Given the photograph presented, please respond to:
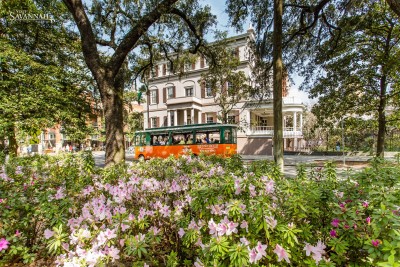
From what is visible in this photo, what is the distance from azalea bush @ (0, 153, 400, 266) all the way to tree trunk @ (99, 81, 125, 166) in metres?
3.58

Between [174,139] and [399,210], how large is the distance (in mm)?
17396

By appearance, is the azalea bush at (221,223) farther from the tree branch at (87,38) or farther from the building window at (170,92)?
the building window at (170,92)

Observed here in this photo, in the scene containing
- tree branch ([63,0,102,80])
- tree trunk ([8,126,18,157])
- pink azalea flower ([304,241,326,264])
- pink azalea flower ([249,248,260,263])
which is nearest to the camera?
pink azalea flower ([249,248,260,263])

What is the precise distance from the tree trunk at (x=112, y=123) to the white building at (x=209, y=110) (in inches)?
675

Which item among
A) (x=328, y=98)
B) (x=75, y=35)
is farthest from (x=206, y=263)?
(x=328, y=98)

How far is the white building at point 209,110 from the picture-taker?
2633 centimetres

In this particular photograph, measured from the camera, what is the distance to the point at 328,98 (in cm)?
1478

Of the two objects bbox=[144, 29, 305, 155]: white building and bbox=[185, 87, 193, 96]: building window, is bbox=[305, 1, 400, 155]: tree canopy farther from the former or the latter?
bbox=[185, 87, 193, 96]: building window

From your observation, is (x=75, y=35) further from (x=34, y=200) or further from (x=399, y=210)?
(x=399, y=210)

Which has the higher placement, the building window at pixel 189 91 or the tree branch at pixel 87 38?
the building window at pixel 189 91

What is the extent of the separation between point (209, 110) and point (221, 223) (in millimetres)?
29877

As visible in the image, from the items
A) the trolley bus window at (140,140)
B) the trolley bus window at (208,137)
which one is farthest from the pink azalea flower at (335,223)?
the trolley bus window at (140,140)

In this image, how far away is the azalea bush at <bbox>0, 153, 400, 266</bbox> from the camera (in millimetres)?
1731

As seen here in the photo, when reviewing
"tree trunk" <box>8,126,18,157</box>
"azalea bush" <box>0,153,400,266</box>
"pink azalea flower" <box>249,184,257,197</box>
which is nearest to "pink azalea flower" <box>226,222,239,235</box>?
"azalea bush" <box>0,153,400,266</box>
